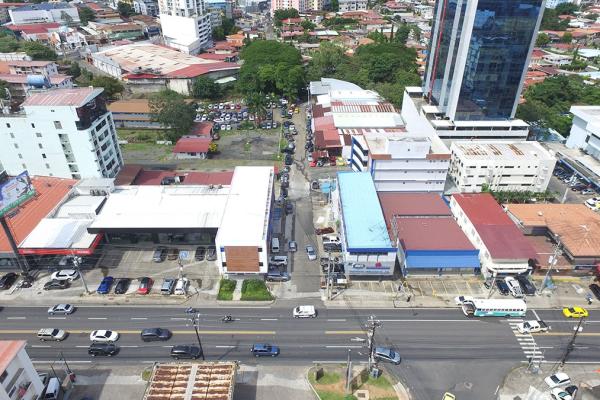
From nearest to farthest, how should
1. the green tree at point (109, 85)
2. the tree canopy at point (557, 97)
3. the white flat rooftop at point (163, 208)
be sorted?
the white flat rooftop at point (163, 208), the tree canopy at point (557, 97), the green tree at point (109, 85)

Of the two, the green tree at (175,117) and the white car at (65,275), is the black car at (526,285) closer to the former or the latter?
the white car at (65,275)

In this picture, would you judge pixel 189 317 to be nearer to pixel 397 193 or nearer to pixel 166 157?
pixel 397 193

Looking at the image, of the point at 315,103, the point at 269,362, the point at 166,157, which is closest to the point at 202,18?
the point at 315,103

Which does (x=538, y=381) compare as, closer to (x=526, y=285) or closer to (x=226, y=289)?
(x=526, y=285)

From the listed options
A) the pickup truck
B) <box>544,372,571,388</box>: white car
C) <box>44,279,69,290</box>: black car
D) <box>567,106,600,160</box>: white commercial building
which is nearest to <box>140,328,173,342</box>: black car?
<box>44,279,69,290</box>: black car

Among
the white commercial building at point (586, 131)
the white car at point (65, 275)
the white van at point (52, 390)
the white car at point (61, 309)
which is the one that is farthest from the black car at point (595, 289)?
the white car at point (65, 275)

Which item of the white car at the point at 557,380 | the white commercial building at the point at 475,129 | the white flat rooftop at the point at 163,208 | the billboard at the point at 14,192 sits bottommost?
the white car at the point at 557,380
